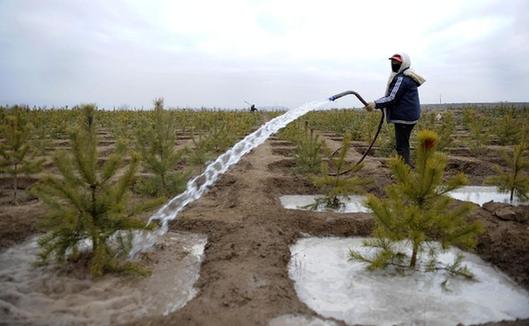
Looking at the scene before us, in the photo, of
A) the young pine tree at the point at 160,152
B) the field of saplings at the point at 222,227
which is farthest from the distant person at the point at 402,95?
the young pine tree at the point at 160,152

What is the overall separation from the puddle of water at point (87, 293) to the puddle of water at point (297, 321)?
0.82 m

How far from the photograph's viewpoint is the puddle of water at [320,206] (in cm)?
586

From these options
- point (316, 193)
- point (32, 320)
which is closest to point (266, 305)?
point (32, 320)

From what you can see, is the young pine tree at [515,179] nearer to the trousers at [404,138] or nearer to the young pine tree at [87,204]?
the trousers at [404,138]

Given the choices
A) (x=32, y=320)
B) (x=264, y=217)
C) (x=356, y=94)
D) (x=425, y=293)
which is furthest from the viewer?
(x=356, y=94)

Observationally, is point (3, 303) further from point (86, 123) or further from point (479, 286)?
point (479, 286)

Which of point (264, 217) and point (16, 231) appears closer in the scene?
point (16, 231)

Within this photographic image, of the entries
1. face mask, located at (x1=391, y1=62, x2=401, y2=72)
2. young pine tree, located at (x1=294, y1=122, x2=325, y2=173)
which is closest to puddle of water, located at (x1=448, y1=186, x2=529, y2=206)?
face mask, located at (x1=391, y1=62, x2=401, y2=72)

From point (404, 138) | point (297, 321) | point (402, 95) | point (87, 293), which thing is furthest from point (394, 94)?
point (87, 293)

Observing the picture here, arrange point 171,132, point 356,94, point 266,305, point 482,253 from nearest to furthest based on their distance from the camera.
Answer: point 266,305
point 482,253
point 171,132
point 356,94

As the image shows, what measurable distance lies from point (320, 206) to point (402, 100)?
223 cm

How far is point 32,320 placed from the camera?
9.62 feet

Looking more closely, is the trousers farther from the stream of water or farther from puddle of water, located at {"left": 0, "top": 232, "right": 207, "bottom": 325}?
puddle of water, located at {"left": 0, "top": 232, "right": 207, "bottom": 325}

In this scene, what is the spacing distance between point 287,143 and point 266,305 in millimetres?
9885
